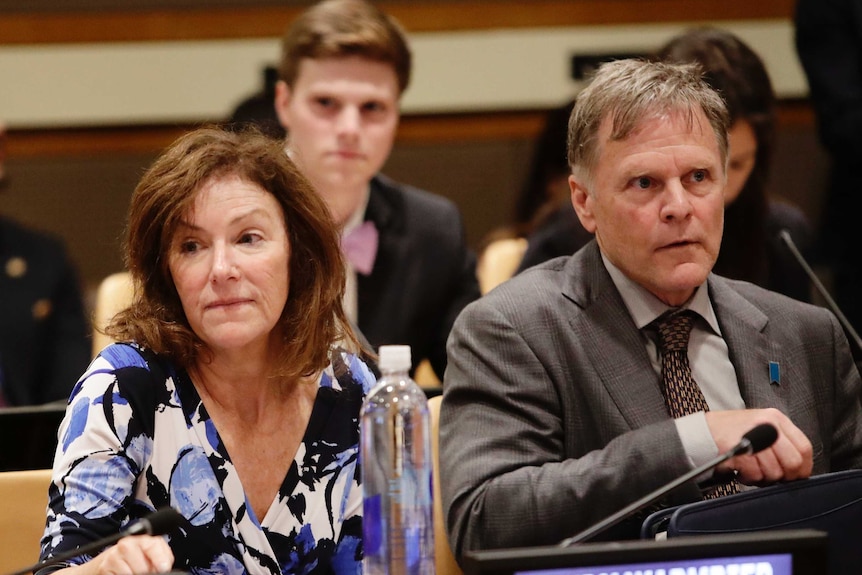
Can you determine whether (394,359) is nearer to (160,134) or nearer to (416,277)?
(416,277)

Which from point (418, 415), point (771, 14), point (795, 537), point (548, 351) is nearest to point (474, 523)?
point (418, 415)

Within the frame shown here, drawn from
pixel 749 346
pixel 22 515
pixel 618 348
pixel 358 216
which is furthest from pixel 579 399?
pixel 358 216

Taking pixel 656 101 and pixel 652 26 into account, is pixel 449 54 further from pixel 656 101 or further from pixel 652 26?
pixel 656 101

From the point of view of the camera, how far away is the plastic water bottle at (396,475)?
1.78m

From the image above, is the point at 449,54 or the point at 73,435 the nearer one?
the point at 73,435

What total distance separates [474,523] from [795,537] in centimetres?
60

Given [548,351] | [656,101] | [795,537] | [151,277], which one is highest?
[656,101]

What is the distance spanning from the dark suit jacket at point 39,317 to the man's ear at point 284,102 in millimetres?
968

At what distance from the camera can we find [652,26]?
15.8 ft

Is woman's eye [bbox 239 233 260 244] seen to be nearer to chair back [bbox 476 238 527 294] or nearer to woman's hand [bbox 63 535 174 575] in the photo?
woman's hand [bbox 63 535 174 575]

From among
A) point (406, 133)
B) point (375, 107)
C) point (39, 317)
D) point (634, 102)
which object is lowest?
point (634, 102)

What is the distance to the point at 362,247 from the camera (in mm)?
3447

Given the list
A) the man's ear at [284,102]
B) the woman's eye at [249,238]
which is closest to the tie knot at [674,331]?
the woman's eye at [249,238]

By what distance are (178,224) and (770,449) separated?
1.06 metres
